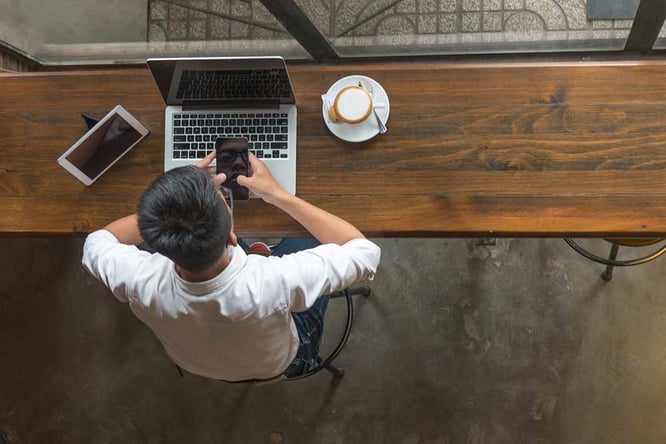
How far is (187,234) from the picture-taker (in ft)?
3.71

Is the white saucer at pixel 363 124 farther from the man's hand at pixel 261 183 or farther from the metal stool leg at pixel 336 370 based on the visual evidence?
the metal stool leg at pixel 336 370

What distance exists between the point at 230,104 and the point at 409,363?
1.50 m

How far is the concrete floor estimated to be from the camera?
246cm

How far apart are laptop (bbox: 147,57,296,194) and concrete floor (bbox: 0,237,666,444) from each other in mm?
1069

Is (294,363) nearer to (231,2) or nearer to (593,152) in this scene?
(593,152)

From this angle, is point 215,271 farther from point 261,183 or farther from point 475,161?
point 475,161

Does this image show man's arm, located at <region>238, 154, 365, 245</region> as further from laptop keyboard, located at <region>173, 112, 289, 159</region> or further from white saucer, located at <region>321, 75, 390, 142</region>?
white saucer, located at <region>321, 75, 390, 142</region>

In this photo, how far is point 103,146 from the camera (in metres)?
1.67

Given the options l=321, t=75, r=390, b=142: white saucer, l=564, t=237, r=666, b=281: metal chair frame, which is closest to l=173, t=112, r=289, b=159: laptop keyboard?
l=321, t=75, r=390, b=142: white saucer

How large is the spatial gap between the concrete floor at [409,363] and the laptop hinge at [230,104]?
1.12 m

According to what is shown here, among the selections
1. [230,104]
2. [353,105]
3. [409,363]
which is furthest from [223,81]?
[409,363]

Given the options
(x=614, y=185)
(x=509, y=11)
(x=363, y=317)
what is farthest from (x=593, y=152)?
(x=363, y=317)

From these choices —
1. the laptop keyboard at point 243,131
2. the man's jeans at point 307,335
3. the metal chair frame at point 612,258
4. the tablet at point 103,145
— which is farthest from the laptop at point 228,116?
the metal chair frame at point 612,258

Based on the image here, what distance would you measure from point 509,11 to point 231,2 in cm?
115
